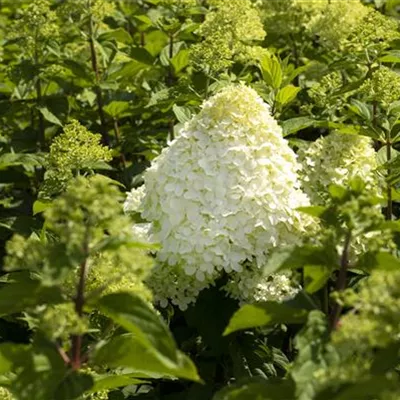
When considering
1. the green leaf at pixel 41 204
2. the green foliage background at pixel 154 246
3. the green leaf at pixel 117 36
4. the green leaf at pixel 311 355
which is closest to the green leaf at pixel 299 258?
the green foliage background at pixel 154 246

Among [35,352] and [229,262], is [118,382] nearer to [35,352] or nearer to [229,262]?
[35,352]

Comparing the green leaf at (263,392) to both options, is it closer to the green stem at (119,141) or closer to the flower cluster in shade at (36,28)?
the green stem at (119,141)

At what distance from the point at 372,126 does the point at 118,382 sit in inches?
63.5

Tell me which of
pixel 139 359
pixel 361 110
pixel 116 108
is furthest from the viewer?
pixel 116 108

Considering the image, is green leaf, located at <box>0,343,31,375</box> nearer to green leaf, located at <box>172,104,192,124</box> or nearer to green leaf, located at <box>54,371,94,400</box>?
green leaf, located at <box>54,371,94,400</box>

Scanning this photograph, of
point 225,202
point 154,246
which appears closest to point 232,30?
point 225,202

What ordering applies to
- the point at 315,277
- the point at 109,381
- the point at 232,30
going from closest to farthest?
the point at 315,277 → the point at 109,381 → the point at 232,30

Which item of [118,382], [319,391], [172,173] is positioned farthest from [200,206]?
[319,391]

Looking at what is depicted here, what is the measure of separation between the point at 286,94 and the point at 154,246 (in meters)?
1.67

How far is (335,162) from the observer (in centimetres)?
354

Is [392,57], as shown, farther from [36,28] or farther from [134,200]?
[36,28]

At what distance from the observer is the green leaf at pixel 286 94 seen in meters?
3.92

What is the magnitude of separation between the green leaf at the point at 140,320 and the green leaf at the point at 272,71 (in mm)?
1933

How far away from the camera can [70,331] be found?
7.16 ft
